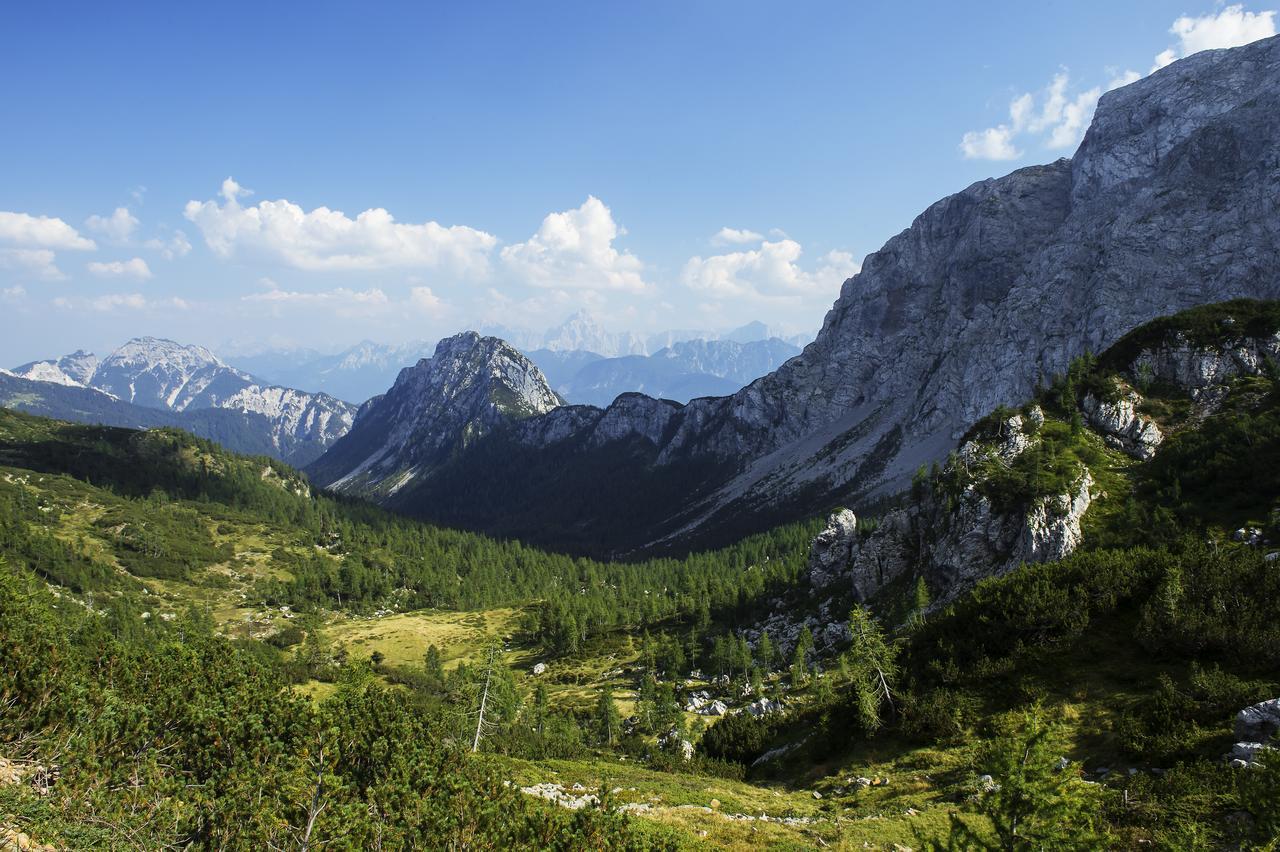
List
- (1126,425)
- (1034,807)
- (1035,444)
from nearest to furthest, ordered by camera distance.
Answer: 1. (1034,807)
2. (1035,444)
3. (1126,425)

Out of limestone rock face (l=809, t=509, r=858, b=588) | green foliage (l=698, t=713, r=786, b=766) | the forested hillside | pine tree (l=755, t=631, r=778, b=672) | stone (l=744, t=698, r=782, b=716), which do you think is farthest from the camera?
limestone rock face (l=809, t=509, r=858, b=588)

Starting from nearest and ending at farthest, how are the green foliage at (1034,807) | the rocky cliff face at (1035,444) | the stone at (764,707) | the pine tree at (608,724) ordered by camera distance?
the green foliage at (1034,807) < the stone at (764,707) < the pine tree at (608,724) < the rocky cliff face at (1035,444)

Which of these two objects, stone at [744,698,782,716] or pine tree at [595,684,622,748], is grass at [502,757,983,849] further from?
pine tree at [595,684,622,748]

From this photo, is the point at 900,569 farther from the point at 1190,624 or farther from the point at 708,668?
the point at 1190,624

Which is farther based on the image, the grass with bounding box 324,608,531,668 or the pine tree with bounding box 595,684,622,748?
the grass with bounding box 324,608,531,668

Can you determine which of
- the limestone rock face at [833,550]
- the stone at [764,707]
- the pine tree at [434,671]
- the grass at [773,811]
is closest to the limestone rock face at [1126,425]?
the limestone rock face at [833,550]

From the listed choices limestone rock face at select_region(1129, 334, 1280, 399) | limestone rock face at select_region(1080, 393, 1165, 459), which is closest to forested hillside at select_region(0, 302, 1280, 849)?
limestone rock face at select_region(1080, 393, 1165, 459)

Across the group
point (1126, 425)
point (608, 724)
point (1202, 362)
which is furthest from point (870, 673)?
point (1202, 362)

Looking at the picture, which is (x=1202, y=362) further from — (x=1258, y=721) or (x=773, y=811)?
(x=773, y=811)

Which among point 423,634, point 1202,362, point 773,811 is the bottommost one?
point 423,634

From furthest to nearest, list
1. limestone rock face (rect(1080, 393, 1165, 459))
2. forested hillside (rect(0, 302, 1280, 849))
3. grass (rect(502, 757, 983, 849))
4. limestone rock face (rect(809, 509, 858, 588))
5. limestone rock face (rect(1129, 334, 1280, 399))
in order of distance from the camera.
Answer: limestone rock face (rect(809, 509, 858, 588)) < limestone rock face (rect(1129, 334, 1280, 399)) < limestone rock face (rect(1080, 393, 1165, 459)) < grass (rect(502, 757, 983, 849)) < forested hillside (rect(0, 302, 1280, 849))

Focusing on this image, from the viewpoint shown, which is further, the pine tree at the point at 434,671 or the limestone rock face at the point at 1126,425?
the pine tree at the point at 434,671

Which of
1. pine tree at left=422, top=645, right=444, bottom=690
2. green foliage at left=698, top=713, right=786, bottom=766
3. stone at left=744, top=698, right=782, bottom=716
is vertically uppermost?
green foliage at left=698, top=713, right=786, bottom=766

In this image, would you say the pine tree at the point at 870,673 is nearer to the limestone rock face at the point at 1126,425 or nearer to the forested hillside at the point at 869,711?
the forested hillside at the point at 869,711
